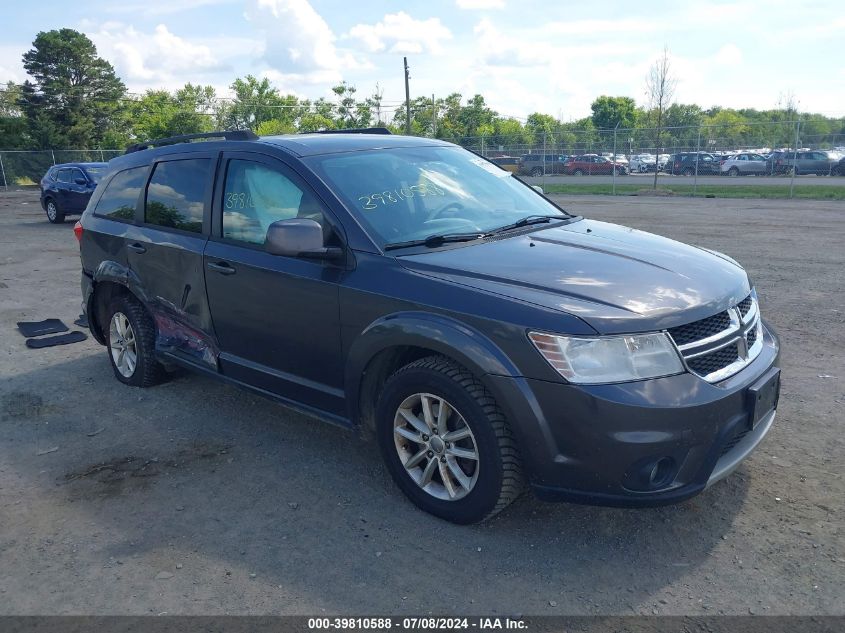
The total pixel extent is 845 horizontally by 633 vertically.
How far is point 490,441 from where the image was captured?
3.20 m

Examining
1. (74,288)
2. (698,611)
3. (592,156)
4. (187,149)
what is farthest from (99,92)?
(698,611)

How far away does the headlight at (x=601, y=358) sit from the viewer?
2979 millimetres

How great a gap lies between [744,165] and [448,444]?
1299 inches

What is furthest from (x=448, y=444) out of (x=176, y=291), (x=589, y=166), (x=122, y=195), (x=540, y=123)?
(x=540, y=123)

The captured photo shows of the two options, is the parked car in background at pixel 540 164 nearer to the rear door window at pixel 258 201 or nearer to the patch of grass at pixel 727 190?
the patch of grass at pixel 727 190

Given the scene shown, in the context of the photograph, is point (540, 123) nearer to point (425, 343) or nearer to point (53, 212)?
point (53, 212)

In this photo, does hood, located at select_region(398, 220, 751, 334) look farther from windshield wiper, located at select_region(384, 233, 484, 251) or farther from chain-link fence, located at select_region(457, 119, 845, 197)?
chain-link fence, located at select_region(457, 119, 845, 197)

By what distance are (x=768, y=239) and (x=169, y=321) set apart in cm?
1102

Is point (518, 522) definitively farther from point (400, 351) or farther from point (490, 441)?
point (400, 351)

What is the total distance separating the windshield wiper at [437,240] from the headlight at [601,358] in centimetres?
102

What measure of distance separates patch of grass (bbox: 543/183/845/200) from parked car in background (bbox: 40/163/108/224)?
58.0 ft

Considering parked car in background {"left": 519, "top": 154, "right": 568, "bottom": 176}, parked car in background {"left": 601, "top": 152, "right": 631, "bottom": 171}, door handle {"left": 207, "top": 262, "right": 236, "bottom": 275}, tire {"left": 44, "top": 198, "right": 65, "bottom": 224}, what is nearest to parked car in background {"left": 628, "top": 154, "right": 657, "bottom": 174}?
parked car in background {"left": 601, "top": 152, "right": 631, "bottom": 171}

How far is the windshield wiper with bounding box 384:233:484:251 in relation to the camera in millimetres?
3762

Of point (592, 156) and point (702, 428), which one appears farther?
point (592, 156)
